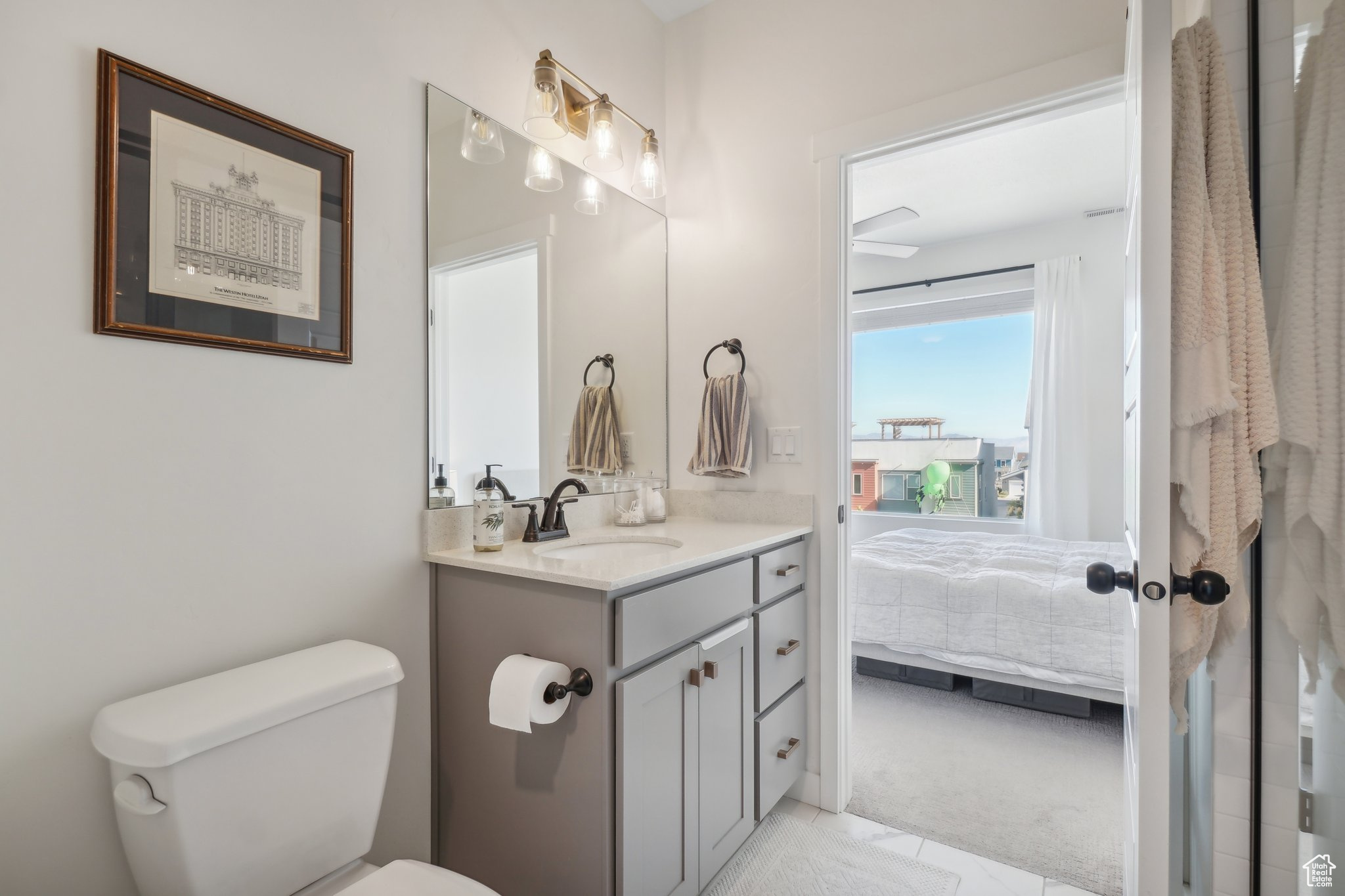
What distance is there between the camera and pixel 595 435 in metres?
2.10

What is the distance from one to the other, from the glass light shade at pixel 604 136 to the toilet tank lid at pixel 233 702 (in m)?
1.49

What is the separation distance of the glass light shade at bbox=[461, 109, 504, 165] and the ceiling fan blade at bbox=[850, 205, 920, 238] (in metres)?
2.15

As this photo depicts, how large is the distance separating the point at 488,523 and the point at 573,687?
0.48 m

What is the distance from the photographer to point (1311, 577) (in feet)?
3.63

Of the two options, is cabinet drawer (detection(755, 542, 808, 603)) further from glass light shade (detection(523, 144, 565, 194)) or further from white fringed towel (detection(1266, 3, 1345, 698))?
glass light shade (detection(523, 144, 565, 194))

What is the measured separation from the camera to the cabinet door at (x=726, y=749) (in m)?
1.53

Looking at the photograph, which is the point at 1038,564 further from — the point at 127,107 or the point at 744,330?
the point at 127,107

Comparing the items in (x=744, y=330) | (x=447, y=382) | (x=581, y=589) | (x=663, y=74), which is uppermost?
(x=663, y=74)

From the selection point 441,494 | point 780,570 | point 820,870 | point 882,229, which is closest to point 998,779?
point 820,870

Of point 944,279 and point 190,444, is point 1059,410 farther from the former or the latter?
point 190,444

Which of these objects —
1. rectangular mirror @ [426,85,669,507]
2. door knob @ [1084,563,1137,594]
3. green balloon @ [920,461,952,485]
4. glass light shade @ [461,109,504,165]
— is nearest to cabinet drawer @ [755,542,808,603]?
rectangular mirror @ [426,85,669,507]

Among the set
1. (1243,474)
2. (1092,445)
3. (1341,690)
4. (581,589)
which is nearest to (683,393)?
(581,589)

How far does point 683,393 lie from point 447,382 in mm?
936

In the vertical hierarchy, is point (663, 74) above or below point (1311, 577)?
above
